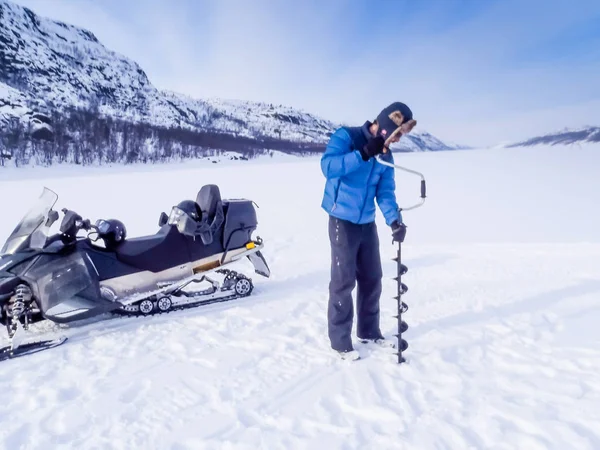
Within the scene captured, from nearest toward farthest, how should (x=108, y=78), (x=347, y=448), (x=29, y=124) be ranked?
(x=347, y=448), (x=29, y=124), (x=108, y=78)

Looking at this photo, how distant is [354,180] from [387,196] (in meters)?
0.32

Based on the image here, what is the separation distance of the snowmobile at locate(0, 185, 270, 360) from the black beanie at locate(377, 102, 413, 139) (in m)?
2.15

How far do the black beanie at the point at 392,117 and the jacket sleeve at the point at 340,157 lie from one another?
23 cm

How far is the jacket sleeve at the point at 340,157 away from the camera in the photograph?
258cm

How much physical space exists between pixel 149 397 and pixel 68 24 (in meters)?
214

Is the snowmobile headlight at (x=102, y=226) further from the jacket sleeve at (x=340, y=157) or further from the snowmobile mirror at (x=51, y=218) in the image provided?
the jacket sleeve at (x=340, y=157)

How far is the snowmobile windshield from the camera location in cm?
325

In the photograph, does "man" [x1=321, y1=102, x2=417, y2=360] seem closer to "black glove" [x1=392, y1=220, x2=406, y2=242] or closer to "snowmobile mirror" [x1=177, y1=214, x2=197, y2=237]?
"black glove" [x1=392, y1=220, x2=406, y2=242]

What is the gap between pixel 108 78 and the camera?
513 feet

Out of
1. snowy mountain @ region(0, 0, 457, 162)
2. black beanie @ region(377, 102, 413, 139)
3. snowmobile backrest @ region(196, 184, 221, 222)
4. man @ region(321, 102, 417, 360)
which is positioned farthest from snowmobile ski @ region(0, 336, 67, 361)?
snowy mountain @ region(0, 0, 457, 162)

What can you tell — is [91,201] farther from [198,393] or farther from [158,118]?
[158,118]

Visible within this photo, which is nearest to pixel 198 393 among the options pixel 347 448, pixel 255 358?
pixel 255 358

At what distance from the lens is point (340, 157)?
8.61 ft

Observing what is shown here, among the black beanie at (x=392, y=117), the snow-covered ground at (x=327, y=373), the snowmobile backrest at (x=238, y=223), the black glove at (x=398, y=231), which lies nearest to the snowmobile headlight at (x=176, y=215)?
the snowmobile backrest at (x=238, y=223)
